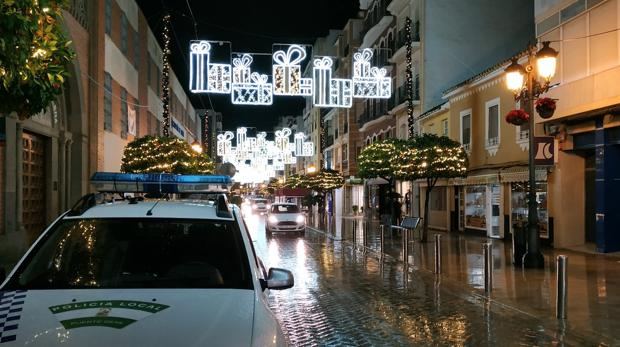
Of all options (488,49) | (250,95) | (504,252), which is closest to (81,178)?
(250,95)

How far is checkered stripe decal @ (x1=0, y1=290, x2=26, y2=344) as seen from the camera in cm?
324

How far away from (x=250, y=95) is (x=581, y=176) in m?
12.1

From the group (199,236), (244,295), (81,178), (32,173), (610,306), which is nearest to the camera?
(244,295)

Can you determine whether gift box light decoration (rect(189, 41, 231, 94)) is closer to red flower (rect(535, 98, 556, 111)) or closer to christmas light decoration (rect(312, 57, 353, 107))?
christmas light decoration (rect(312, 57, 353, 107))

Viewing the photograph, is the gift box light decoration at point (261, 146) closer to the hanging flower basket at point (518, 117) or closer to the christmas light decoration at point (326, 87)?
the christmas light decoration at point (326, 87)

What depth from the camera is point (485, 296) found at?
1140 cm

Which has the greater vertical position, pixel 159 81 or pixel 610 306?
pixel 159 81

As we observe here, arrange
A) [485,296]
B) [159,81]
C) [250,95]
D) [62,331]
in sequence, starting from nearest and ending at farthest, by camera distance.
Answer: [62,331], [485,296], [250,95], [159,81]

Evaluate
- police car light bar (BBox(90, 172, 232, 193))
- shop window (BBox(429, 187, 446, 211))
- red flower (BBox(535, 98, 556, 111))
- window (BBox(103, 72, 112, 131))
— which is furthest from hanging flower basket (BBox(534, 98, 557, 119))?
window (BBox(103, 72, 112, 131))

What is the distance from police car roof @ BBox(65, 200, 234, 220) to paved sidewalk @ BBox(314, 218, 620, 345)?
5.91 metres

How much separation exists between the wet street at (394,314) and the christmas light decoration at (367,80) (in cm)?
1034

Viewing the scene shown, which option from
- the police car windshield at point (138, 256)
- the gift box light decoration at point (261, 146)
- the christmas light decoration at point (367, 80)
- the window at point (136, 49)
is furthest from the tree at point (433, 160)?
the gift box light decoration at point (261, 146)

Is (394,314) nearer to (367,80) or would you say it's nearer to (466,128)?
(367,80)

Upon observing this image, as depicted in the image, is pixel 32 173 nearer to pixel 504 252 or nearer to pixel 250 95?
pixel 250 95
